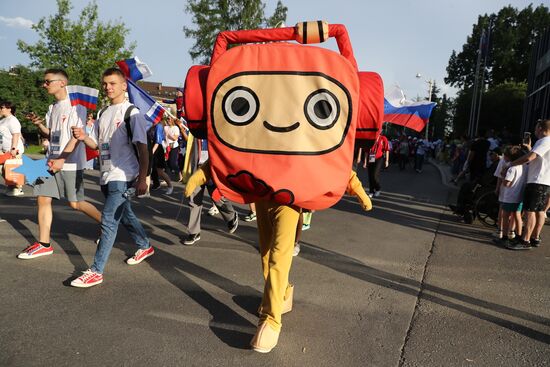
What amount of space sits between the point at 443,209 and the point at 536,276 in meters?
4.32

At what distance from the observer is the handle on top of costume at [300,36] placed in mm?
2801

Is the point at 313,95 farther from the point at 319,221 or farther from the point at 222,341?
the point at 319,221

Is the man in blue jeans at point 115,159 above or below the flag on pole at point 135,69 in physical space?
below

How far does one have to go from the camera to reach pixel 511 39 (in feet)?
158

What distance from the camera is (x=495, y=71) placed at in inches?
1972

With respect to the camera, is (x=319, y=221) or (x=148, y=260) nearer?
(x=148, y=260)

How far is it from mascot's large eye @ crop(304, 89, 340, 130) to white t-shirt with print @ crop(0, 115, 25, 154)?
6.68 metres

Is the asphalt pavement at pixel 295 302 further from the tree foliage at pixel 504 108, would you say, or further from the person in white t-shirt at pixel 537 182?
the tree foliage at pixel 504 108

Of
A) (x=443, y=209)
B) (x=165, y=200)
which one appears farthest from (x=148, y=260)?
(x=443, y=209)

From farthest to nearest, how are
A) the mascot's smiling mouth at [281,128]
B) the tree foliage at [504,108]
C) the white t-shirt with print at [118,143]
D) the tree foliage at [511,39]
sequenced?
the tree foliage at [511,39] → the tree foliage at [504,108] → the white t-shirt with print at [118,143] → the mascot's smiling mouth at [281,128]

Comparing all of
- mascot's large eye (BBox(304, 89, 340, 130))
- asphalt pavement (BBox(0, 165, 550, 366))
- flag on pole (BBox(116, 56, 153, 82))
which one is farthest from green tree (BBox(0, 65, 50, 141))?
mascot's large eye (BBox(304, 89, 340, 130))

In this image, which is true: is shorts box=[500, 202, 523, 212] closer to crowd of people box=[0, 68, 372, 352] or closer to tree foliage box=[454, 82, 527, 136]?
crowd of people box=[0, 68, 372, 352]

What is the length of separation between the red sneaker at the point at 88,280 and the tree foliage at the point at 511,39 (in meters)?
52.2

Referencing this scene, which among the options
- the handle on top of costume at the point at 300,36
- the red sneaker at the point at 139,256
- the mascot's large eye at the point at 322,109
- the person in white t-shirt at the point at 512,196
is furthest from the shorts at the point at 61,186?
the person in white t-shirt at the point at 512,196
